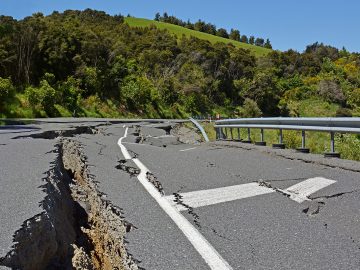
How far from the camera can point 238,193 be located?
550cm

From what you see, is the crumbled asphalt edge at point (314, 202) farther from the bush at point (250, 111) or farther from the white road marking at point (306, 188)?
the bush at point (250, 111)

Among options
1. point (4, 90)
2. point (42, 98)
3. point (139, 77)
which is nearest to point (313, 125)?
point (4, 90)

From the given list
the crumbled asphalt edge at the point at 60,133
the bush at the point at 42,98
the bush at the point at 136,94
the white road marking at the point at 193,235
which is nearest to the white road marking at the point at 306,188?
the white road marking at the point at 193,235

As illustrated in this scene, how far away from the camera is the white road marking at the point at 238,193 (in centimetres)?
511

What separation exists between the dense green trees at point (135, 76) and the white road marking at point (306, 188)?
27.2m

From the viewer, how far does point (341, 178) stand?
248 inches

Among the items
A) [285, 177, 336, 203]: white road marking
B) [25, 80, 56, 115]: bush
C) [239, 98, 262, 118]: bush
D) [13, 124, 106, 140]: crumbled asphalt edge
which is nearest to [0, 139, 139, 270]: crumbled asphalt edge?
[285, 177, 336, 203]: white road marking

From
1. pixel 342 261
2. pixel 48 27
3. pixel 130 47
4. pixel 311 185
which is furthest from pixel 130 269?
pixel 130 47

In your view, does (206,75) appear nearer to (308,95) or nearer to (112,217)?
(308,95)

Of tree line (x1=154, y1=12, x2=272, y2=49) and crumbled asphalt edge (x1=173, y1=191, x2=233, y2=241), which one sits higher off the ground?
tree line (x1=154, y1=12, x2=272, y2=49)

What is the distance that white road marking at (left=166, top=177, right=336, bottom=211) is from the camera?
16.8ft

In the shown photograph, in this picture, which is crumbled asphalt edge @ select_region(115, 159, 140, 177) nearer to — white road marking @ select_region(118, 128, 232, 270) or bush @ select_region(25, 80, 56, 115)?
white road marking @ select_region(118, 128, 232, 270)

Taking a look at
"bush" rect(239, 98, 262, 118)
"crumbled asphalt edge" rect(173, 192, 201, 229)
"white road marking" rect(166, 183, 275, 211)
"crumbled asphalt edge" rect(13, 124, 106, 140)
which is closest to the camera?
"crumbled asphalt edge" rect(173, 192, 201, 229)

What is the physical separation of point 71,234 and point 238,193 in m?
2.15
